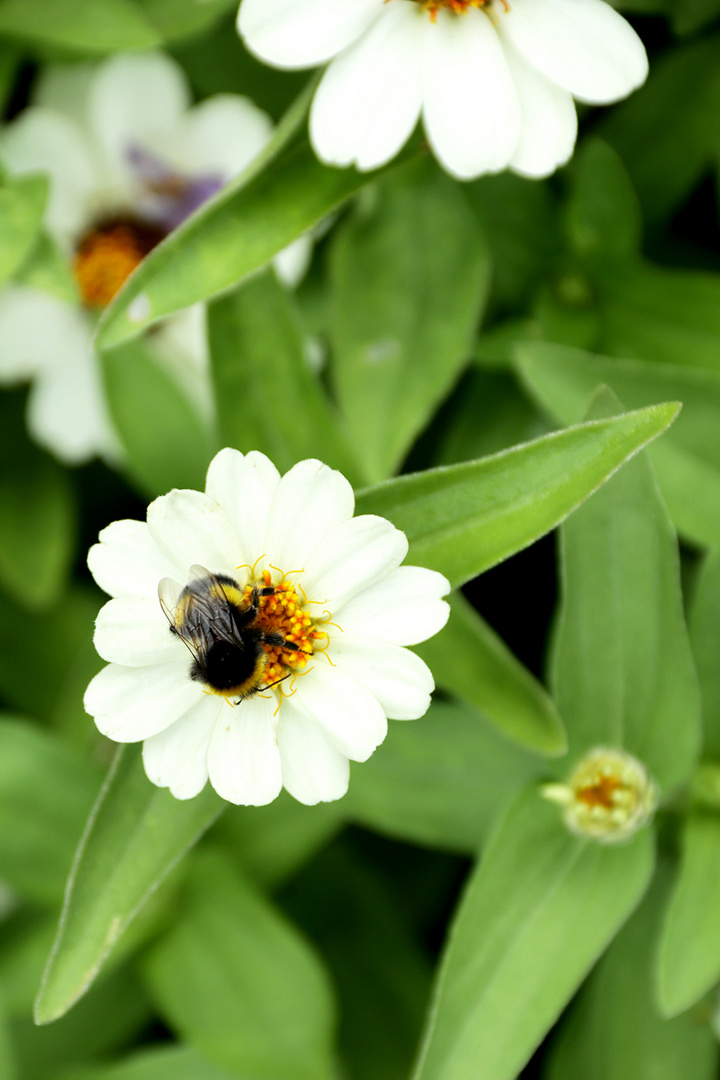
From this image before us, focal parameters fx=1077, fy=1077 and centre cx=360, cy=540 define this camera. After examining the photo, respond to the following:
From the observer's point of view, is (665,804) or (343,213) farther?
(343,213)

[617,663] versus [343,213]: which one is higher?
[343,213]

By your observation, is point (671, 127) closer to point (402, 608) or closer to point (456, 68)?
point (456, 68)

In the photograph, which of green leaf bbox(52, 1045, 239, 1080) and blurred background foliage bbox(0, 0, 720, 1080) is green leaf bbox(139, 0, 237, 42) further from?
green leaf bbox(52, 1045, 239, 1080)

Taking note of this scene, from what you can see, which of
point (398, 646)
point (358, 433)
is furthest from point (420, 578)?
point (358, 433)

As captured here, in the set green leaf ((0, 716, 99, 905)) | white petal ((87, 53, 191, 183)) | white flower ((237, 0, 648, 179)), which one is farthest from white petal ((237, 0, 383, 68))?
green leaf ((0, 716, 99, 905))

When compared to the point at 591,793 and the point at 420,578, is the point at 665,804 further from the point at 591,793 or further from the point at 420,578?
the point at 420,578

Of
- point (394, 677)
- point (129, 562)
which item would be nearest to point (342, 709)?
point (394, 677)
